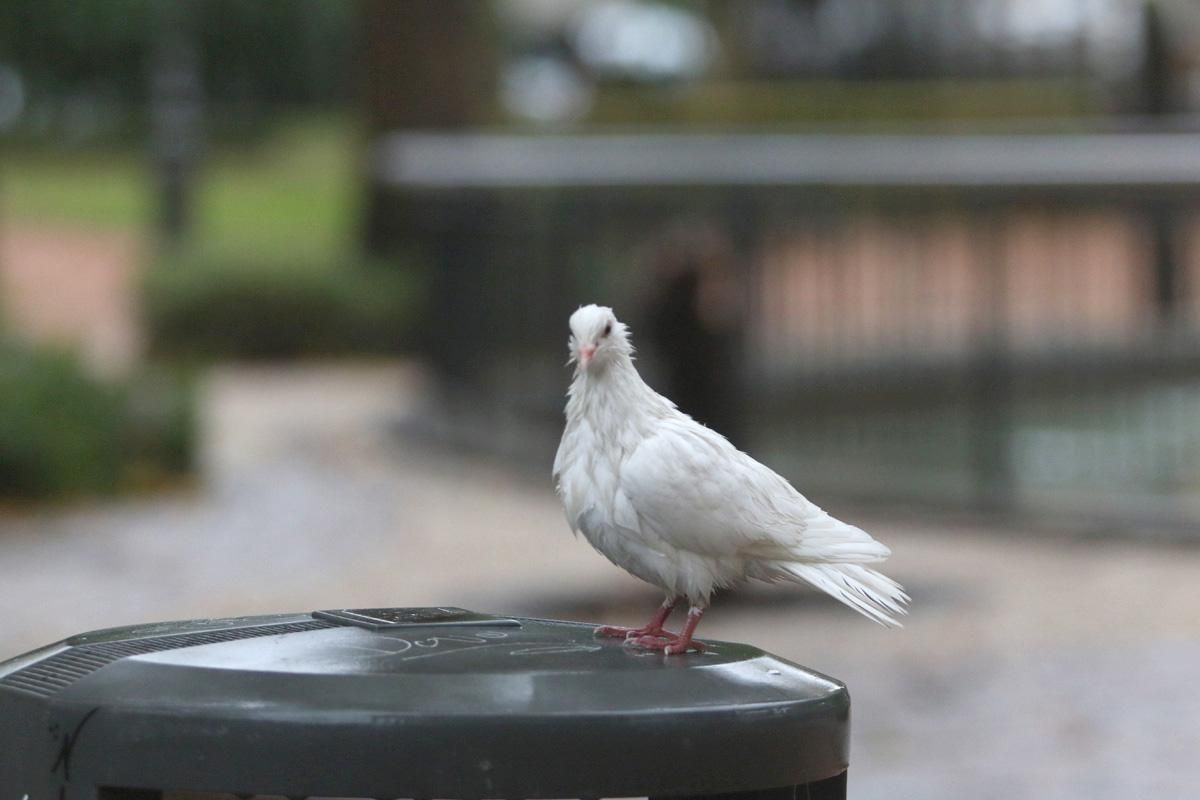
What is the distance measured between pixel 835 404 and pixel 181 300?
935cm

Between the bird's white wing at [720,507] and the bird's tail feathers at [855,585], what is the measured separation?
0.07 ft

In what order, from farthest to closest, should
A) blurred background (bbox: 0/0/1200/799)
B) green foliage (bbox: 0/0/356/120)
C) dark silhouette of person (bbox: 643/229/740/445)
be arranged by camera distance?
green foliage (bbox: 0/0/356/120) → dark silhouette of person (bbox: 643/229/740/445) → blurred background (bbox: 0/0/1200/799)

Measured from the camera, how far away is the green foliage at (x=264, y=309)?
2144 centimetres

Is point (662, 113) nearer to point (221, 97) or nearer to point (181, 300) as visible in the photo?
point (181, 300)

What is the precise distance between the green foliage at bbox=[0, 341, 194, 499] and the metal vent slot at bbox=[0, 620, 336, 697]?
10.4 m

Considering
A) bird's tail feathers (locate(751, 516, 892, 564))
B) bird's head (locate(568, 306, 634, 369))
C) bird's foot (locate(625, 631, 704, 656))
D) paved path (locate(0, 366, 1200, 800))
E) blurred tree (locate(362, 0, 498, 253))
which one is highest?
blurred tree (locate(362, 0, 498, 253))

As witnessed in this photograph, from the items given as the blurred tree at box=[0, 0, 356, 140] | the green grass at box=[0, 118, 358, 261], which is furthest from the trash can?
the blurred tree at box=[0, 0, 356, 140]

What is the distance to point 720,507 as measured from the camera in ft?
10.4

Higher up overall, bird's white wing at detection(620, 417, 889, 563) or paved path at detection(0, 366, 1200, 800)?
bird's white wing at detection(620, 417, 889, 563)

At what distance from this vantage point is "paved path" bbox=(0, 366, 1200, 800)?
845 cm

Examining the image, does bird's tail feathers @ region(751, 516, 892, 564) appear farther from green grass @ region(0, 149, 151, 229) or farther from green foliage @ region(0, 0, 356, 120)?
green foliage @ region(0, 0, 356, 120)

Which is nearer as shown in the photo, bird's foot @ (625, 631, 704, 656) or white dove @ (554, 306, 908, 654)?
bird's foot @ (625, 631, 704, 656)

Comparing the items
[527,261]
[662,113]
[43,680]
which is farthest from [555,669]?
[662,113]

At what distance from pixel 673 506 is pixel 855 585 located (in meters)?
0.31
